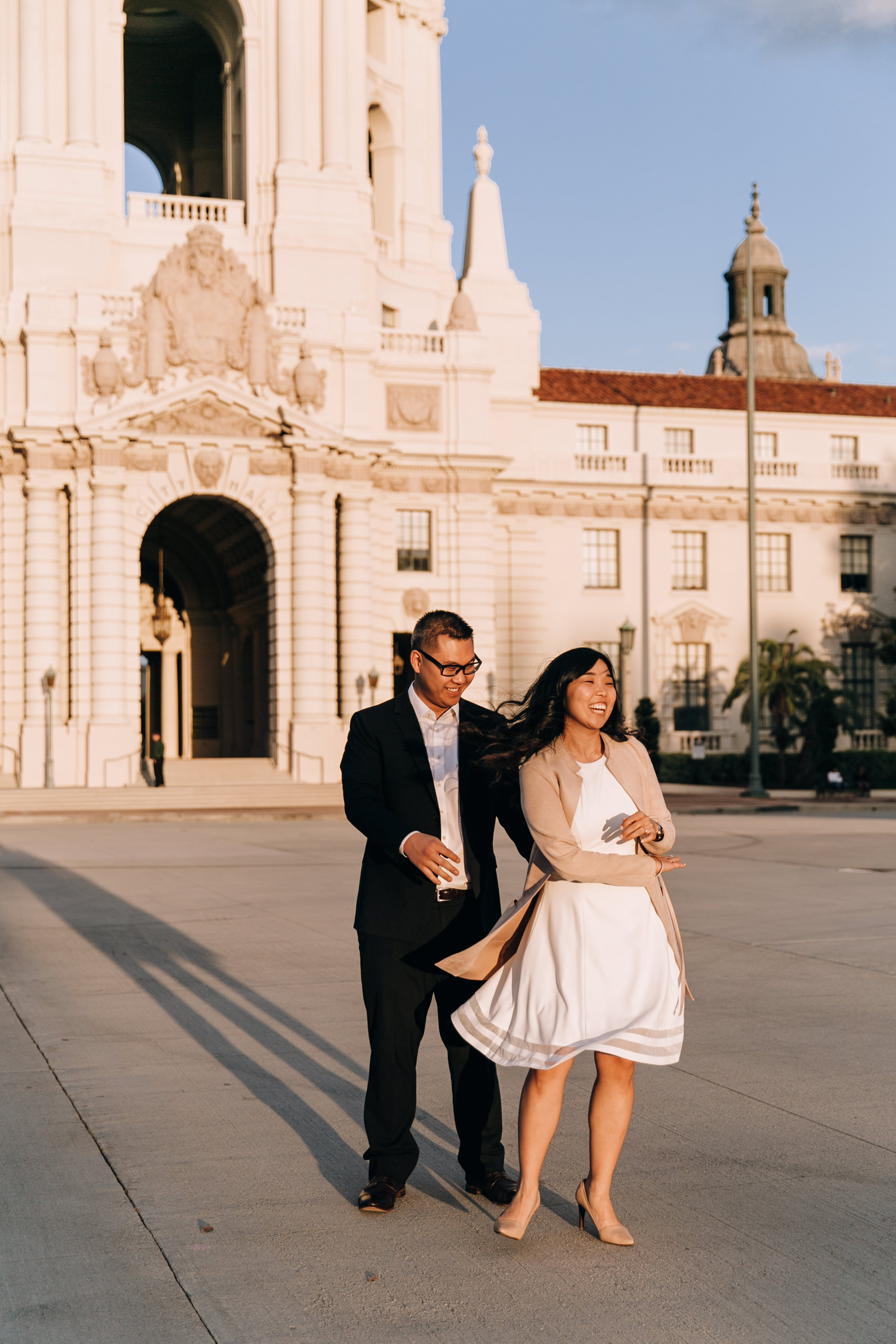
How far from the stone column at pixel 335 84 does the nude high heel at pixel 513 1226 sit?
42553mm

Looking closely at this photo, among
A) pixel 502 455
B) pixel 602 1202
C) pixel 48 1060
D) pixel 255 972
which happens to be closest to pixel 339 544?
pixel 502 455

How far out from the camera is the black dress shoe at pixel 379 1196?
5.41 m

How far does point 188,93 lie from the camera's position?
52.1 meters

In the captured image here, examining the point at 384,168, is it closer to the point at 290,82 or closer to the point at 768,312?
the point at 290,82

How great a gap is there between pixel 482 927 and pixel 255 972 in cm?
557

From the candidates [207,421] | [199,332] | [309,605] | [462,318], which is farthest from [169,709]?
[462,318]

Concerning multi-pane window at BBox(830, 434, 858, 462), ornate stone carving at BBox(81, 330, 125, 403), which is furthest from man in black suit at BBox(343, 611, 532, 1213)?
multi-pane window at BBox(830, 434, 858, 462)

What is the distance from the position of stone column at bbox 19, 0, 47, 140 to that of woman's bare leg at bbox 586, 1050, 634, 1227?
4162 centimetres

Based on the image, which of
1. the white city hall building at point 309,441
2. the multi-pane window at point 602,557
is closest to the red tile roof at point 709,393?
the white city hall building at point 309,441

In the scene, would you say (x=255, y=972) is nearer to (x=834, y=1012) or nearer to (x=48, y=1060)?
(x=48, y=1060)

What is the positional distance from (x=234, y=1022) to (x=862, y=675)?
145 ft

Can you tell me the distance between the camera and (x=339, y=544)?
4141 centimetres

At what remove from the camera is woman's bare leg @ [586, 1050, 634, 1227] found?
510 centimetres

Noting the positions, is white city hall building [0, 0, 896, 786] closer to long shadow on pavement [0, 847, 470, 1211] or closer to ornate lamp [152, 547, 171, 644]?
ornate lamp [152, 547, 171, 644]
